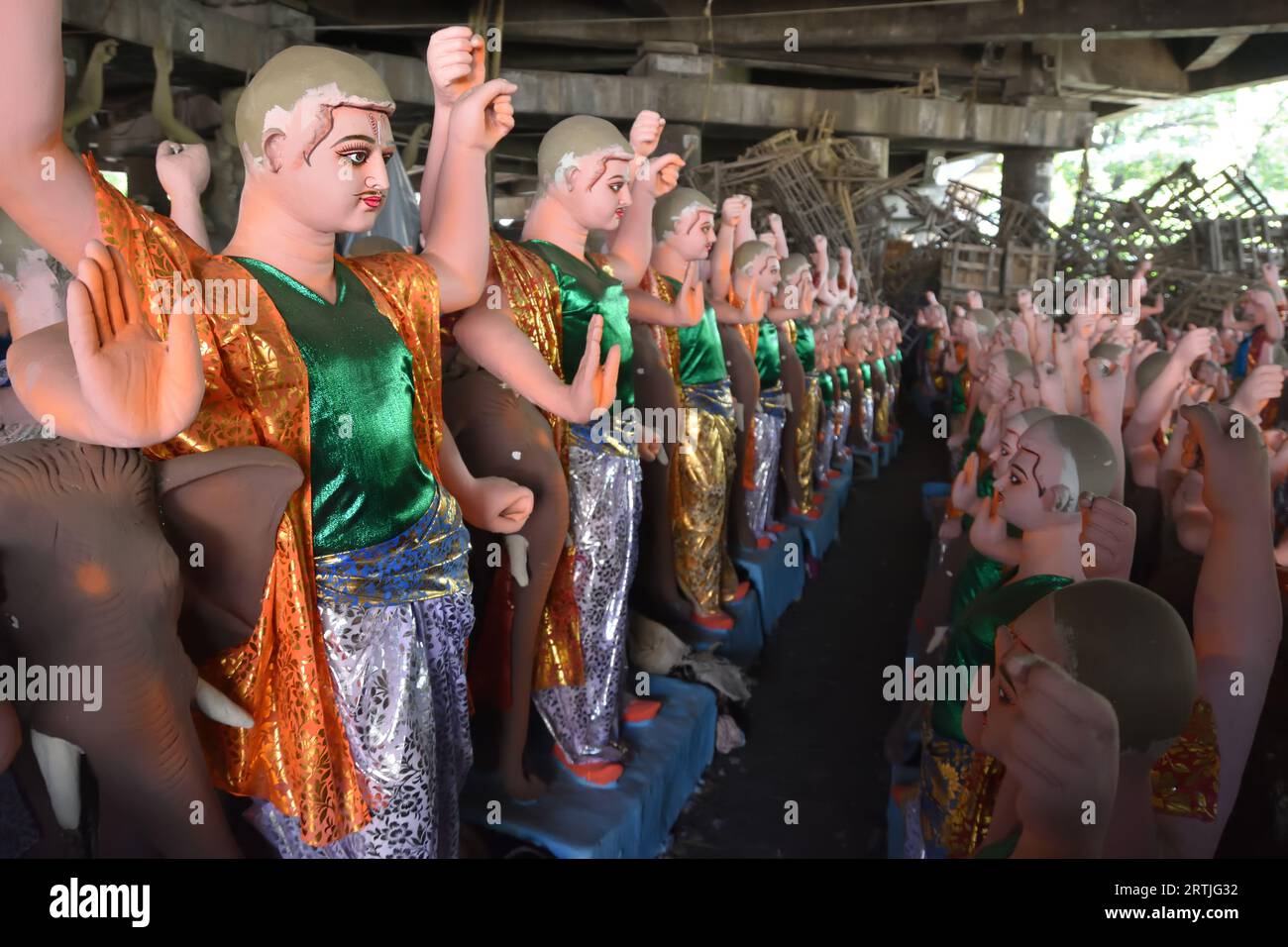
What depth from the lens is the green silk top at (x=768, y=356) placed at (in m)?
4.66

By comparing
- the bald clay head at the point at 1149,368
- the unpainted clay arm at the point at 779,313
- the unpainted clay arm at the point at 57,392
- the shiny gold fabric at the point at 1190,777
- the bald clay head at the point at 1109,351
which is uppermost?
the unpainted clay arm at the point at 779,313

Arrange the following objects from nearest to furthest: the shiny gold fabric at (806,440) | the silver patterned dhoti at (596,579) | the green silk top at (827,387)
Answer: the silver patterned dhoti at (596,579), the shiny gold fabric at (806,440), the green silk top at (827,387)

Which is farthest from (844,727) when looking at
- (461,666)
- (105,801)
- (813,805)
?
(105,801)

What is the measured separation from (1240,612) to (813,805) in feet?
5.29

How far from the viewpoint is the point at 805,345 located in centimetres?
573

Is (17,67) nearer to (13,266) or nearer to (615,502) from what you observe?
(13,266)

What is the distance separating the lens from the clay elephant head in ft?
4.01

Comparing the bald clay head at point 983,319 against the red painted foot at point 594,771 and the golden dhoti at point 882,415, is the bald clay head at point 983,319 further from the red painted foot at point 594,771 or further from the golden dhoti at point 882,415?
the red painted foot at point 594,771

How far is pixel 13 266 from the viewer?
1.71 metres

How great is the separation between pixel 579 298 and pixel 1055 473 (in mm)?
1180

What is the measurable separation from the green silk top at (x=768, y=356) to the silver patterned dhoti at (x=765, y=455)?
0.06 meters

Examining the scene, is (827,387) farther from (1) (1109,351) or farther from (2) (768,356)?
(1) (1109,351)

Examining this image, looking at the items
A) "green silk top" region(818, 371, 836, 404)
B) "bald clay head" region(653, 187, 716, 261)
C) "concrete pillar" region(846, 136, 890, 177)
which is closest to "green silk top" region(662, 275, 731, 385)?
"bald clay head" region(653, 187, 716, 261)

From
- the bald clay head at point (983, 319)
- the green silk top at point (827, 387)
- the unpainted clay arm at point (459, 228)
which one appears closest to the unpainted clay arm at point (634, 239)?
the unpainted clay arm at point (459, 228)
